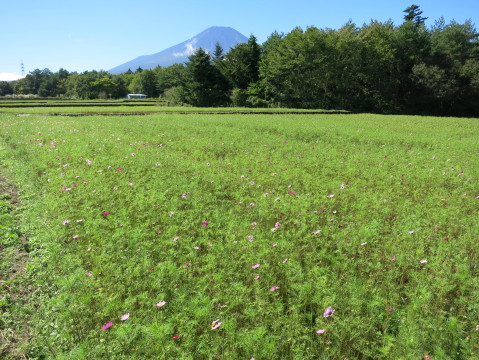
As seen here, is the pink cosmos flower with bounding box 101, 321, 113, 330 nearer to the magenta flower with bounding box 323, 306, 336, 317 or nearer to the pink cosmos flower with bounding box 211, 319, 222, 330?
the pink cosmos flower with bounding box 211, 319, 222, 330

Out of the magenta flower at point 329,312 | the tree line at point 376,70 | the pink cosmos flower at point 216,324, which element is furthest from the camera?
the tree line at point 376,70

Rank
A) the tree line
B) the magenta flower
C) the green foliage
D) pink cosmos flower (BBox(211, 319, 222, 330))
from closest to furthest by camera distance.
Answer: pink cosmos flower (BBox(211, 319, 222, 330)) < the magenta flower < the tree line < the green foliage

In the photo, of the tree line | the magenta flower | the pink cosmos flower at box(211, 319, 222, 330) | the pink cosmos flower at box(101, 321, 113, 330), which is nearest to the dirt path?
the pink cosmos flower at box(101, 321, 113, 330)

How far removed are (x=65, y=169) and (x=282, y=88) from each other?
41.0 meters

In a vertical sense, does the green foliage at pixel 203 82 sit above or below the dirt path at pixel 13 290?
above

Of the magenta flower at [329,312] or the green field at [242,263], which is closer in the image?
the green field at [242,263]

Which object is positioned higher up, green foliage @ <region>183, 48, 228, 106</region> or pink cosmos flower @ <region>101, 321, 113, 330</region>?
green foliage @ <region>183, 48, 228, 106</region>

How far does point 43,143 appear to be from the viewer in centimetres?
1102

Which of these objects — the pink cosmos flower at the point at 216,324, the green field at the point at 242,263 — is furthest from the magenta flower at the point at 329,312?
the pink cosmos flower at the point at 216,324

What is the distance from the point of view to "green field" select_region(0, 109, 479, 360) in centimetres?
265

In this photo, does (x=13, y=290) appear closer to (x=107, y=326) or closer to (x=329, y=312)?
(x=107, y=326)

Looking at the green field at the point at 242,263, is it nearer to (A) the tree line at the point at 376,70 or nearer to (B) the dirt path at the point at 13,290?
(B) the dirt path at the point at 13,290

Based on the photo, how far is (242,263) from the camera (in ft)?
12.4

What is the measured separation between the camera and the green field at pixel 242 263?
2650 mm
